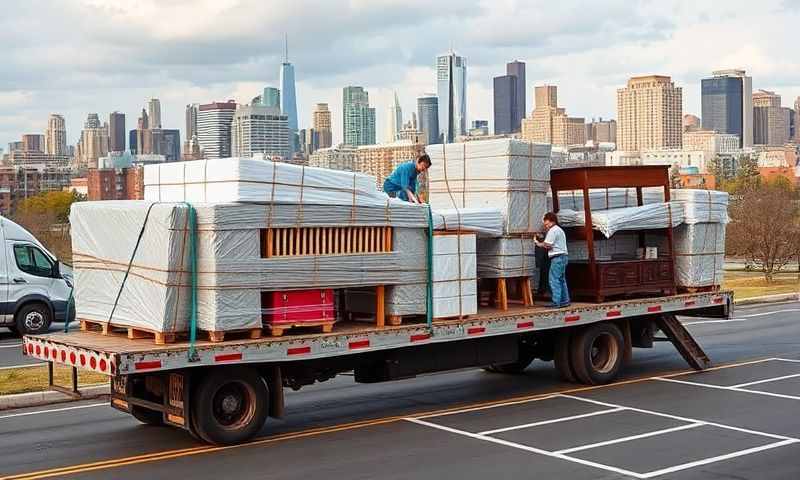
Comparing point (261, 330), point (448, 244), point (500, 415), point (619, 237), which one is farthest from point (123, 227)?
point (619, 237)

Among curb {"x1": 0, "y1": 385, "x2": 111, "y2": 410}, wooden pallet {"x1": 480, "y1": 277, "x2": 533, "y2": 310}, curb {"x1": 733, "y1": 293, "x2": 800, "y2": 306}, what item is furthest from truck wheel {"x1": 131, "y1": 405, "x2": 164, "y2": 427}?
curb {"x1": 733, "y1": 293, "x2": 800, "y2": 306}

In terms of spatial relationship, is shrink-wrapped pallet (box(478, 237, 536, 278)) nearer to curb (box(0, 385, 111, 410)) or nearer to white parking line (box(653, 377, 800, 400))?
white parking line (box(653, 377, 800, 400))

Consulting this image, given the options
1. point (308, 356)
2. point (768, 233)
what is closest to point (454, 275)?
point (308, 356)

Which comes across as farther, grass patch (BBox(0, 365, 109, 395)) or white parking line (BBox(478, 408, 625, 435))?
grass patch (BBox(0, 365, 109, 395))

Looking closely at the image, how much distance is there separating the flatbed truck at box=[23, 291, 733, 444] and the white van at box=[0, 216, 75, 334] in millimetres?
11597

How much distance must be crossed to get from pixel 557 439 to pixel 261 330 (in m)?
3.43

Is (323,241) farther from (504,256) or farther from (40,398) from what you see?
(40,398)

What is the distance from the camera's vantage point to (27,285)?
23.6 m

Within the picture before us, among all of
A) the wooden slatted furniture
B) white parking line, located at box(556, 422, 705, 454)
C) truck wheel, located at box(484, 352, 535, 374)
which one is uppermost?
the wooden slatted furniture

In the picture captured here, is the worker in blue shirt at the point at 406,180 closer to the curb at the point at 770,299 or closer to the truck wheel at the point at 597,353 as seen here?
the truck wheel at the point at 597,353

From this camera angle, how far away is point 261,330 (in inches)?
462

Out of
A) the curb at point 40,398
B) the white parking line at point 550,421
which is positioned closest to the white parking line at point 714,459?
the white parking line at point 550,421

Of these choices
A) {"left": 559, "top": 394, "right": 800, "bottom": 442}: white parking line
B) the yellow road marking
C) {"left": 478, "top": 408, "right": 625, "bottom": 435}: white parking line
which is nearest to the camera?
the yellow road marking

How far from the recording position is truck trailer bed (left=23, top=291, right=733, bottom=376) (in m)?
10.7
